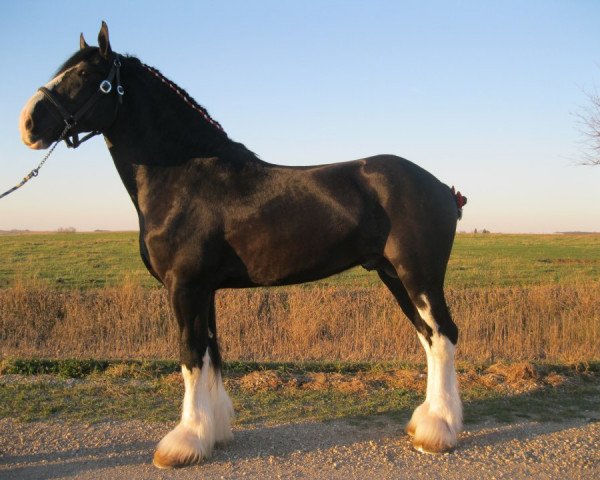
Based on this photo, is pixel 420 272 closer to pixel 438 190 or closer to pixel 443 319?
pixel 443 319

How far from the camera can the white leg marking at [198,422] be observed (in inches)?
155

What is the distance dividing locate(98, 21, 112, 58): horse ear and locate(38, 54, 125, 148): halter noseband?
0.09m

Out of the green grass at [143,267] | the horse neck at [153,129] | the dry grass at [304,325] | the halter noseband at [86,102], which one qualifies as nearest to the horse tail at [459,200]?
the horse neck at [153,129]

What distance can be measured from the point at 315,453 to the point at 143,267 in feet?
86.2

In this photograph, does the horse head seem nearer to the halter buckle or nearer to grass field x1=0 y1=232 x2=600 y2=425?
the halter buckle

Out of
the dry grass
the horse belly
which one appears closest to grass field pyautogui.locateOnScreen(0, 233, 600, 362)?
the dry grass

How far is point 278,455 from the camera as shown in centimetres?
410

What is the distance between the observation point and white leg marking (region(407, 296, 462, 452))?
13.8 feet

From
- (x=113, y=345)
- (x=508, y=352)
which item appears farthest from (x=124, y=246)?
(x=508, y=352)

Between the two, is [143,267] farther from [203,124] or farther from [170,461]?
[170,461]

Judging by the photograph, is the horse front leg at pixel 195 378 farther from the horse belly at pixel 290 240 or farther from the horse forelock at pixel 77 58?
the horse forelock at pixel 77 58

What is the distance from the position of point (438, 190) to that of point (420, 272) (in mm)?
727

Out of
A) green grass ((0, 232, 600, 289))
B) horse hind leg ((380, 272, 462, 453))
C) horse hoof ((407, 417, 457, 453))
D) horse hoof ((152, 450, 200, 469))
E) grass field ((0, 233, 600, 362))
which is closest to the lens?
horse hoof ((152, 450, 200, 469))

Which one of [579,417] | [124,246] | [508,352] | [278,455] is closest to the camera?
[278,455]
